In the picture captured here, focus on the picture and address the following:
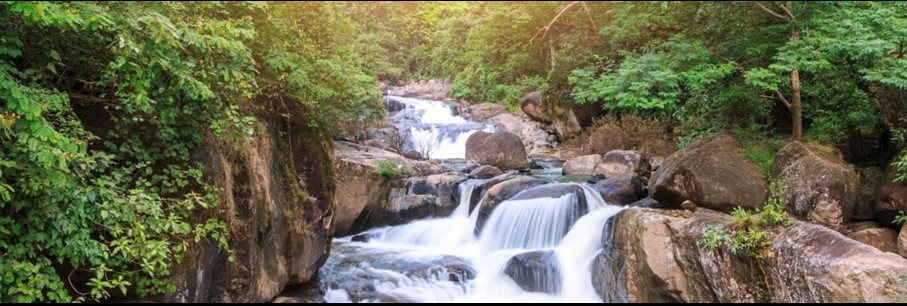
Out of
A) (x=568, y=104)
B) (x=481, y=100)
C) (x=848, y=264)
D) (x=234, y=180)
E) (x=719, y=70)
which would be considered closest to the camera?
(x=848, y=264)

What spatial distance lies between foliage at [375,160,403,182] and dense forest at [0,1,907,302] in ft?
8.98

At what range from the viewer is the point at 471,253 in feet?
29.9

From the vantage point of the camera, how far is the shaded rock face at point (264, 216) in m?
4.74

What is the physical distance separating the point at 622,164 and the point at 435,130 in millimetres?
9022

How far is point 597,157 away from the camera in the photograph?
14086mm

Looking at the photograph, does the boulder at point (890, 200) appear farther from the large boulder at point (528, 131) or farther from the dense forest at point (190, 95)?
the large boulder at point (528, 131)

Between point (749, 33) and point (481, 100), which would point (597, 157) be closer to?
point (749, 33)

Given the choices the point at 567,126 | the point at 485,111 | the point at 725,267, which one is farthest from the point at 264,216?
the point at 485,111

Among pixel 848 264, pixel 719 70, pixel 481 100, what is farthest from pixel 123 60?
pixel 481 100

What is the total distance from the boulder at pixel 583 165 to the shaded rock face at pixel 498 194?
11.3 ft

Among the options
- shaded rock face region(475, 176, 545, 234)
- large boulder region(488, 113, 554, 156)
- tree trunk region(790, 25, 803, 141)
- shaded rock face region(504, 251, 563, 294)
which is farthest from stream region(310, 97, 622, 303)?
large boulder region(488, 113, 554, 156)

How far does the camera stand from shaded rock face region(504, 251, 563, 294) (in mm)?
7449

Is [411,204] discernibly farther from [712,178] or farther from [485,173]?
[712,178]

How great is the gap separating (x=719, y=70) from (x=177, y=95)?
682 centimetres
